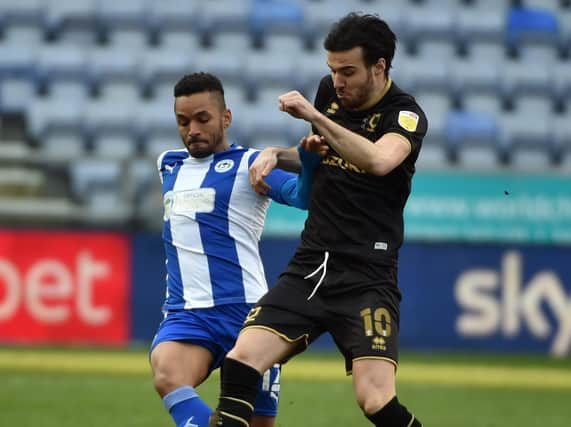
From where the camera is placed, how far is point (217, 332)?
5852 mm

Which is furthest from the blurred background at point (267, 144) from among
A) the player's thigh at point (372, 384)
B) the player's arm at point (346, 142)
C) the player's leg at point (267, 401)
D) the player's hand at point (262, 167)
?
the player's arm at point (346, 142)

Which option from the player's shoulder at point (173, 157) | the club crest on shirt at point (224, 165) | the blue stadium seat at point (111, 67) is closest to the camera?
the club crest on shirt at point (224, 165)

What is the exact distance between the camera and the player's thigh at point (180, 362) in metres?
5.64

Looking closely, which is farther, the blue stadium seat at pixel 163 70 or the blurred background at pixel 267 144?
the blue stadium seat at pixel 163 70

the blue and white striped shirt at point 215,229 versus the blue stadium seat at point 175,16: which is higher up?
the blue stadium seat at point 175,16

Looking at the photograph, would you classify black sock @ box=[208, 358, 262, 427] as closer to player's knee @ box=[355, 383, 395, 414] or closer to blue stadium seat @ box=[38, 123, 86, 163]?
player's knee @ box=[355, 383, 395, 414]

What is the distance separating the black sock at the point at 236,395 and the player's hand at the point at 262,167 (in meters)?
0.81

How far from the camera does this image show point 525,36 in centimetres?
1825

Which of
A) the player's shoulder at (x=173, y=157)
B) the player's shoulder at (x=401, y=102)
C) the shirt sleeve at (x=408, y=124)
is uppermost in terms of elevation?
the player's shoulder at (x=401, y=102)

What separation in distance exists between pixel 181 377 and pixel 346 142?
4.55 ft

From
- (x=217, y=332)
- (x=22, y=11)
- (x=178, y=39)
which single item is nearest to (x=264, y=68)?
(x=178, y=39)

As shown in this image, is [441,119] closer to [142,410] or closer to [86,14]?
[86,14]

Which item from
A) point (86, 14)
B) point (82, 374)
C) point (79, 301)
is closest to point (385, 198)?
point (82, 374)

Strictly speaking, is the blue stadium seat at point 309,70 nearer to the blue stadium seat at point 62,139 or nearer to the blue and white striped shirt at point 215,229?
the blue stadium seat at point 62,139
